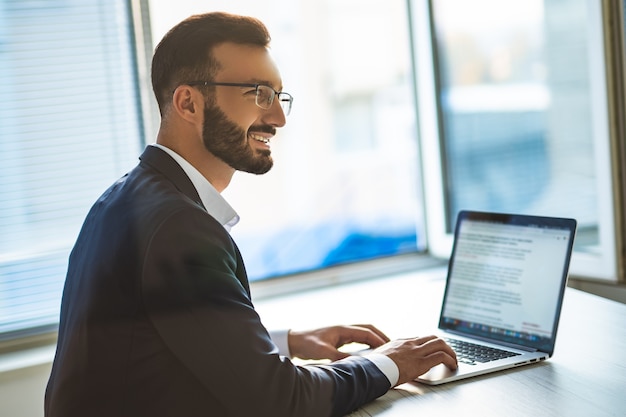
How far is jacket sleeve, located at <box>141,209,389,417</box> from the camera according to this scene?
1125mm

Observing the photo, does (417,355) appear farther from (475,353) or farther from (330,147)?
(330,147)

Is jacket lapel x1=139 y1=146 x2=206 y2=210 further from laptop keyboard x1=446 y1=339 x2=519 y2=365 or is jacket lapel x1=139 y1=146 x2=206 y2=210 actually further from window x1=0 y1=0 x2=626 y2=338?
window x1=0 y1=0 x2=626 y2=338

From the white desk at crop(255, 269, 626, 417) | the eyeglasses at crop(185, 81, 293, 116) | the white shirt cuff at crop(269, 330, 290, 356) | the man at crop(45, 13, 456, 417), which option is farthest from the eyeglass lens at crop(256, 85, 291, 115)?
the white desk at crop(255, 269, 626, 417)

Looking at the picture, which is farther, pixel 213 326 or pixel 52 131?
pixel 52 131

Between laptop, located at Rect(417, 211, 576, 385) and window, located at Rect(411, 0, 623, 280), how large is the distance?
0.47 metres

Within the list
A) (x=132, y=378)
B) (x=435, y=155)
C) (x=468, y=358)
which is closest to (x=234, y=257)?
(x=132, y=378)

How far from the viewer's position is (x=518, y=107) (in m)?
2.37

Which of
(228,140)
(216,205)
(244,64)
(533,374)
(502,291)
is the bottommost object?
(533,374)

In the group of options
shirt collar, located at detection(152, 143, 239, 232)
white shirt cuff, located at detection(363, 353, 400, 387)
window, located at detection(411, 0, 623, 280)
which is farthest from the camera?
window, located at detection(411, 0, 623, 280)

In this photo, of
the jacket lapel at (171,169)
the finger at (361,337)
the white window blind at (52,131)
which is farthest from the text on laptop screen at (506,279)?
the white window blind at (52,131)

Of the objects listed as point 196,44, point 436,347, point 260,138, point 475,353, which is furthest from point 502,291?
point 196,44

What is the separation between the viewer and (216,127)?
148cm

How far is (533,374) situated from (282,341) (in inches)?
20.9

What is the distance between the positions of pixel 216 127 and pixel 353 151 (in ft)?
26.6
